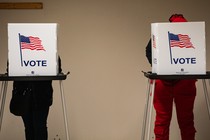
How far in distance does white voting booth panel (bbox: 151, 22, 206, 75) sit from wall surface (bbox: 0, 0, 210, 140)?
109 centimetres

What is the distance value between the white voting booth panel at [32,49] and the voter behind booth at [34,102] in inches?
6.3

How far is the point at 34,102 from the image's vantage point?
2172 mm

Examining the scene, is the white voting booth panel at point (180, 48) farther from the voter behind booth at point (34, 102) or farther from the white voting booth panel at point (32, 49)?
the voter behind booth at point (34, 102)

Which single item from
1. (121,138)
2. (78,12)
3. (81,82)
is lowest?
(121,138)

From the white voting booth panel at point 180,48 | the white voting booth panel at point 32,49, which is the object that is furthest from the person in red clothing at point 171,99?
the white voting booth panel at point 32,49

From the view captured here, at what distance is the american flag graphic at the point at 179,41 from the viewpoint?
6.62 feet

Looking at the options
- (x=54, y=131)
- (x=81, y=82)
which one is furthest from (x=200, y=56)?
(x=54, y=131)

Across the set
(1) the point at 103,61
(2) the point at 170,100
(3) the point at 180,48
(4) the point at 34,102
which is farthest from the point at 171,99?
(4) the point at 34,102

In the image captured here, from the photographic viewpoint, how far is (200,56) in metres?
2.03

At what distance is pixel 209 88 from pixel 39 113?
5.99 feet

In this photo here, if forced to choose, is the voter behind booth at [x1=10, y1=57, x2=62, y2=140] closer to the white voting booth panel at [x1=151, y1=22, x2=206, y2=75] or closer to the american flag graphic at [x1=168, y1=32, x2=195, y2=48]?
the white voting booth panel at [x1=151, y1=22, x2=206, y2=75]

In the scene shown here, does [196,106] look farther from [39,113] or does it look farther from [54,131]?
[39,113]

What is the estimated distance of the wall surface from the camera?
10.2 ft

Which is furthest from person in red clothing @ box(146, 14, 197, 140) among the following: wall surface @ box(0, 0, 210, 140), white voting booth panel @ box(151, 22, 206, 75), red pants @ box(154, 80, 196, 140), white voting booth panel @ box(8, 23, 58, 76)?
white voting booth panel @ box(8, 23, 58, 76)
